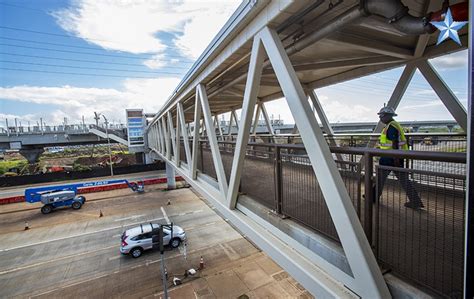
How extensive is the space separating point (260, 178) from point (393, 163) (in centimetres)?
211

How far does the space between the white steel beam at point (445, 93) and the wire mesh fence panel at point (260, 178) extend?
17.6ft

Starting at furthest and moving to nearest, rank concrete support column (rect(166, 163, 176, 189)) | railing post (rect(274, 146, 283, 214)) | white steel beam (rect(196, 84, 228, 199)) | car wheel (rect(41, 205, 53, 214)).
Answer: concrete support column (rect(166, 163, 176, 189)), car wheel (rect(41, 205, 53, 214)), white steel beam (rect(196, 84, 228, 199)), railing post (rect(274, 146, 283, 214))

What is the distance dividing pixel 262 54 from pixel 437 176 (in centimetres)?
241

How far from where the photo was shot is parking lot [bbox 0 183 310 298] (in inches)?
354

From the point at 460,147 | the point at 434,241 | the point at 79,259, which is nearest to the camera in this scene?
the point at 434,241

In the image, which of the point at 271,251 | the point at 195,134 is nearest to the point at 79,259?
the point at 195,134

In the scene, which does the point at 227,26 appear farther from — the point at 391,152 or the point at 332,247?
the point at 332,247

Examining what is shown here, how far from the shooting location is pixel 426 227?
2066 millimetres

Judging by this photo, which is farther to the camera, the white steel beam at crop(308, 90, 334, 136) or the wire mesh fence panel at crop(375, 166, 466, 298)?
the white steel beam at crop(308, 90, 334, 136)

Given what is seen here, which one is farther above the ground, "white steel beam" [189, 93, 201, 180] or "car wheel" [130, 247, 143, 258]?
"white steel beam" [189, 93, 201, 180]

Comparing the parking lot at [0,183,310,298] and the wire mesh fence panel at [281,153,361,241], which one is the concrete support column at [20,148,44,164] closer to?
the parking lot at [0,183,310,298]

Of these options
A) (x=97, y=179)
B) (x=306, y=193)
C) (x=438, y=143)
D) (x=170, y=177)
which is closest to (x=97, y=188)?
(x=97, y=179)

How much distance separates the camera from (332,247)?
2.48 meters

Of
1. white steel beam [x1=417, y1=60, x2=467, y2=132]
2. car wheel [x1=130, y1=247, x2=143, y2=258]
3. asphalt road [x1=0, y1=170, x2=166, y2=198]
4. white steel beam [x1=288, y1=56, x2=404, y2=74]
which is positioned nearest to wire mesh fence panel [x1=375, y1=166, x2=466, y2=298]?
white steel beam [x1=288, y1=56, x2=404, y2=74]
